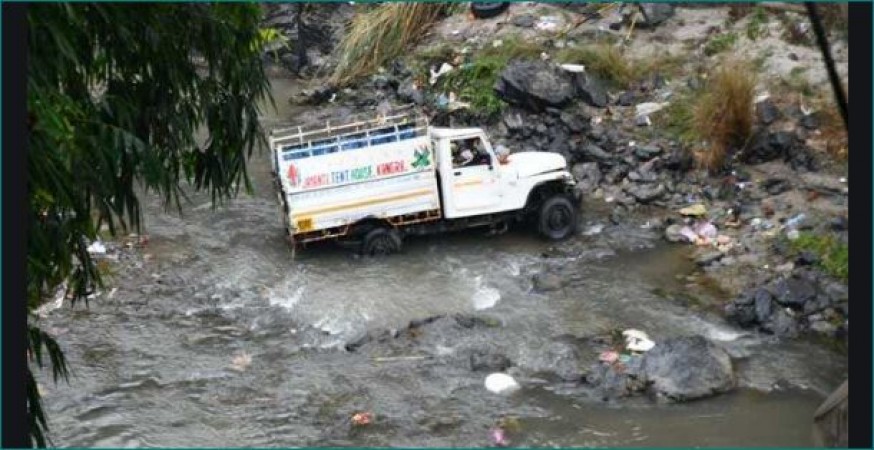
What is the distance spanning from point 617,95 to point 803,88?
2619mm

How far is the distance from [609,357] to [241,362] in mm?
3582

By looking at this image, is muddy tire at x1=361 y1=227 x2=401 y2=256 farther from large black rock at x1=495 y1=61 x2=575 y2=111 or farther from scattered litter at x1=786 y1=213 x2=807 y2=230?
scattered litter at x1=786 y1=213 x2=807 y2=230

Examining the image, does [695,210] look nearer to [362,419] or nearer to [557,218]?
[557,218]

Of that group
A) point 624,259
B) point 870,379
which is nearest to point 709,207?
point 624,259

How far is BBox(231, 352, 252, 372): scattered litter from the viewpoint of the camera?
9.30m

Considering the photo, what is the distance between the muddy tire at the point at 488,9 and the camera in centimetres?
1642

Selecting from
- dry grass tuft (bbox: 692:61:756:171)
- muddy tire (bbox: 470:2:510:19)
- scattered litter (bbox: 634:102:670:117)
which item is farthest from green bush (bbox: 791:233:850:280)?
muddy tire (bbox: 470:2:510:19)

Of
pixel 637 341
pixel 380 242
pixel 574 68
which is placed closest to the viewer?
pixel 637 341

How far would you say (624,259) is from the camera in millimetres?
11156

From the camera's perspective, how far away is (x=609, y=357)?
8961 millimetres

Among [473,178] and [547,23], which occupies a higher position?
[547,23]

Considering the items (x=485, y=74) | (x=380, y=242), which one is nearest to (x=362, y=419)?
(x=380, y=242)

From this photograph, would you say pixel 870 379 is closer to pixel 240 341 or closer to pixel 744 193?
pixel 240 341

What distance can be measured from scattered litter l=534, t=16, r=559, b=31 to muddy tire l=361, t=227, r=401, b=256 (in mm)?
5818
